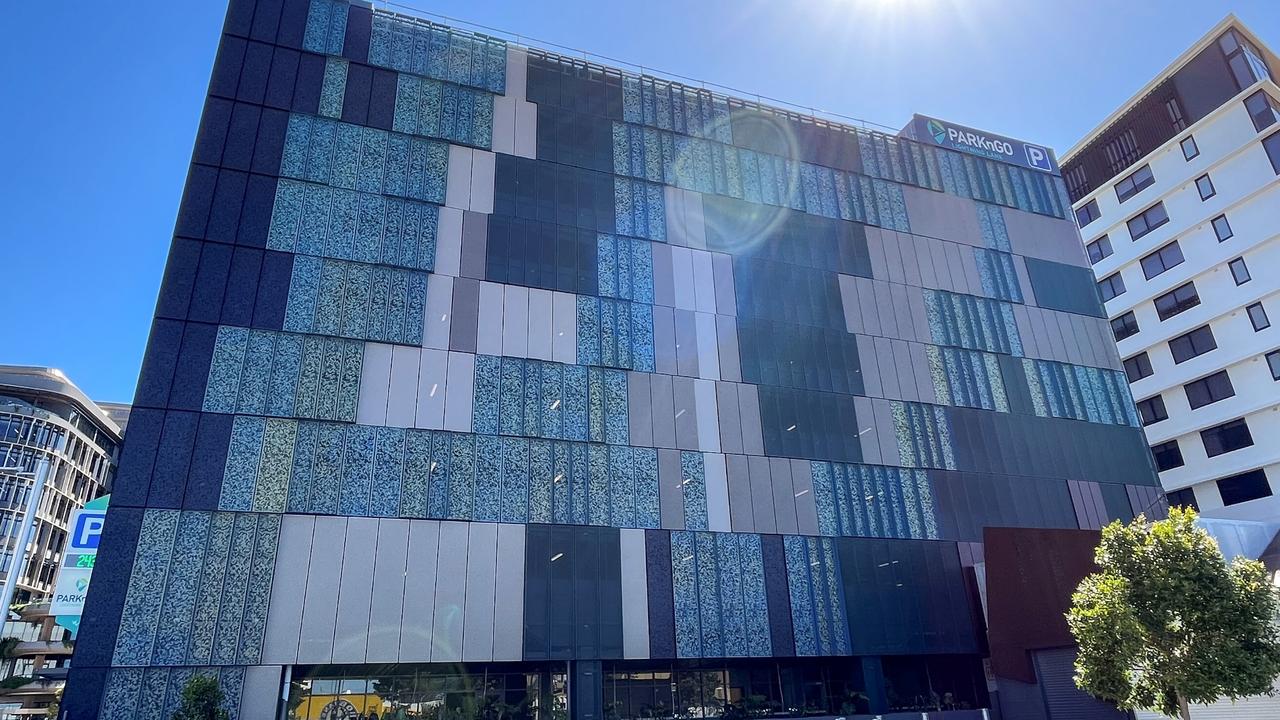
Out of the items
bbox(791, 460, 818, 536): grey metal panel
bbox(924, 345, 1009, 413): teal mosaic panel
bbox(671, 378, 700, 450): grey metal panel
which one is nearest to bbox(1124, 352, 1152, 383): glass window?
bbox(924, 345, 1009, 413): teal mosaic panel

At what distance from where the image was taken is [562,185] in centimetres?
3678

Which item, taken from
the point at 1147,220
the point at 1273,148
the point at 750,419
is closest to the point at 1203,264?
the point at 1147,220

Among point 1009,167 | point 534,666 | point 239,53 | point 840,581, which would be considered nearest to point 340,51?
point 239,53

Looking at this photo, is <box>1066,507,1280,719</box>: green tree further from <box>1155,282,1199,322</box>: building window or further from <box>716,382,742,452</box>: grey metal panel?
<box>1155,282,1199,322</box>: building window

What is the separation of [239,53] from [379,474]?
66.9 ft

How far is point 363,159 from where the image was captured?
3356 cm

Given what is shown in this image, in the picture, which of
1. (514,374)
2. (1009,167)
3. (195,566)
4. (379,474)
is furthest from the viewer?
(1009,167)

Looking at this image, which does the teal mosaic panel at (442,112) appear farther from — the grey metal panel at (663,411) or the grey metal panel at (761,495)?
the grey metal panel at (761,495)

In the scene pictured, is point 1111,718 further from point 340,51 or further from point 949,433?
point 340,51

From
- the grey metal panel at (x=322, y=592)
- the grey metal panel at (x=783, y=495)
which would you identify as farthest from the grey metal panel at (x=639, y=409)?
the grey metal panel at (x=322, y=592)

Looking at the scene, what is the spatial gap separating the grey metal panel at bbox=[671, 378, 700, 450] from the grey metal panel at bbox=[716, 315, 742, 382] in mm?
2037

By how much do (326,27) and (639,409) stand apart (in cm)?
2317

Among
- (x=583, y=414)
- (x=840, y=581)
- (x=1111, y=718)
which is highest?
(x=583, y=414)

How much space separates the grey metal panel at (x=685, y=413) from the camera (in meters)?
33.8
